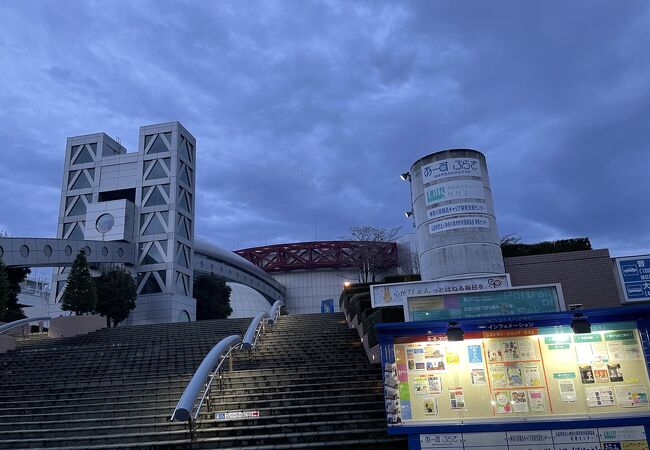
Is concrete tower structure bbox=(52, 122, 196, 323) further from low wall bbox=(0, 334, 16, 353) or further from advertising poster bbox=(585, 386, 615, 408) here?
advertising poster bbox=(585, 386, 615, 408)

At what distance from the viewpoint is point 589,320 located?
327 inches

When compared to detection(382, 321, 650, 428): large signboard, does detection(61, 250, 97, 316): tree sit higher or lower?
higher

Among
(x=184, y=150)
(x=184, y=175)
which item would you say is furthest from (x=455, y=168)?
(x=184, y=150)

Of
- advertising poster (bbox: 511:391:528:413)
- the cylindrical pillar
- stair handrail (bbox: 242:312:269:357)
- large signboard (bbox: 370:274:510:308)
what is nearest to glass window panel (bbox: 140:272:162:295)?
stair handrail (bbox: 242:312:269:357)

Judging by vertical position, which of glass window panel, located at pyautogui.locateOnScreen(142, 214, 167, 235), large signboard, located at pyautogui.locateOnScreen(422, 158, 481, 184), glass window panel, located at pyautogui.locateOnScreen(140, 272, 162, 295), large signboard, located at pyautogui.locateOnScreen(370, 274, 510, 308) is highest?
glass window panel, located at pyautogui.locateOnScreen(142, 214, 167, 235)

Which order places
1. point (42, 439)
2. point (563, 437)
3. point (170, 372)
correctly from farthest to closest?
point (170, 372)
point (42, 439)
point (563, 437)

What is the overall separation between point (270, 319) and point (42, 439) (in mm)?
10697

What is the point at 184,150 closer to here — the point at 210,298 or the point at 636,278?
the point at 210,298

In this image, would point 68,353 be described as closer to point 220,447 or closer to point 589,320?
point 220,447

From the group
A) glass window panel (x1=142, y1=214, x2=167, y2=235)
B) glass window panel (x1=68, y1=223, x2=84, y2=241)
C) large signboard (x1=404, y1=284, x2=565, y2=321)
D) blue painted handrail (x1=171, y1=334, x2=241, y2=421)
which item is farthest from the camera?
glass window panel (x1=68, y1=223, x2=84, y2=241)

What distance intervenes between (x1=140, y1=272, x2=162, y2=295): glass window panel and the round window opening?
562 cm

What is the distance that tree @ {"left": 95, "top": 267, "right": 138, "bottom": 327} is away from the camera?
35.1 metres

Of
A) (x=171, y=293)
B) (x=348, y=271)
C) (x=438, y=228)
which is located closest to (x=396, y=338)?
(x=438, y=228)

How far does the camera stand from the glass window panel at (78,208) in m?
44.9
